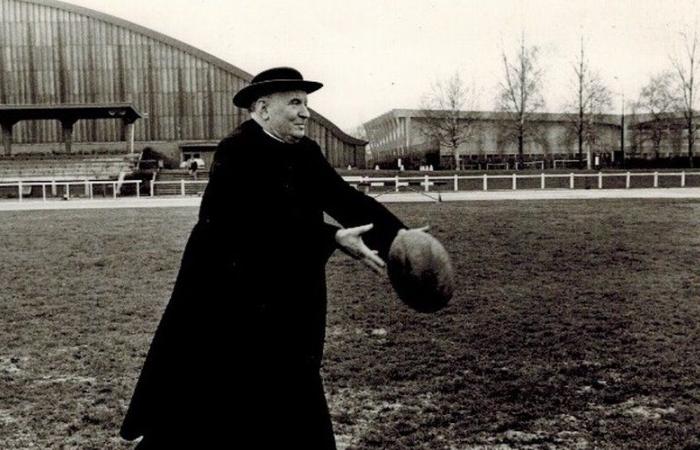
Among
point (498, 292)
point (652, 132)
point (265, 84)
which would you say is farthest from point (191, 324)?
point (652, 132)

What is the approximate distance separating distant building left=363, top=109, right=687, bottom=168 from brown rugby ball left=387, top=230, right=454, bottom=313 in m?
57.9

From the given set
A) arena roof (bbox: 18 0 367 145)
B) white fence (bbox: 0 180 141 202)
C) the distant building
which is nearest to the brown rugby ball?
white fence (bbox: 0 180 141 202)

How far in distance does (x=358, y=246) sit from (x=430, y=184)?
3501cm

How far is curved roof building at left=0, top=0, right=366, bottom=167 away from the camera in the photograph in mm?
58688

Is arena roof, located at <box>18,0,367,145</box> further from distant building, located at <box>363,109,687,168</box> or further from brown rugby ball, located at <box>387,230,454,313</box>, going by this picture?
brown rugby ball, located at <box>387,230,454,313</box>

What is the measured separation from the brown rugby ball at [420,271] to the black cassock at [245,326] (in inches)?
14.9

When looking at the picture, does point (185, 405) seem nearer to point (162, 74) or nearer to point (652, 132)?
point (162, 74)

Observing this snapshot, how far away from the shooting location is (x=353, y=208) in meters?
4.29

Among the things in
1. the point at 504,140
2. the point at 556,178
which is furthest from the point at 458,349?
the point at 504,140

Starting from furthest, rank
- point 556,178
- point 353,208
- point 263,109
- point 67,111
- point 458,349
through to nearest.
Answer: point 67,111
point 556,178
point 458,349
point 353,208
point 263,109

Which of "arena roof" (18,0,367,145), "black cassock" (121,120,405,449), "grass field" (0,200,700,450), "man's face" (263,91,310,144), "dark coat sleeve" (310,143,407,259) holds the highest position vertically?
"arena roof" (18,0,367,145)

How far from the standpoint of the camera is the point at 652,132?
68.5 metres

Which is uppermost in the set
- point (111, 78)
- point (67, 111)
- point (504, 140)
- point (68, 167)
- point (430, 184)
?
point (111, 78)

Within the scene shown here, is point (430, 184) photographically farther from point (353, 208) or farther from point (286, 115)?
point (286, 115)
